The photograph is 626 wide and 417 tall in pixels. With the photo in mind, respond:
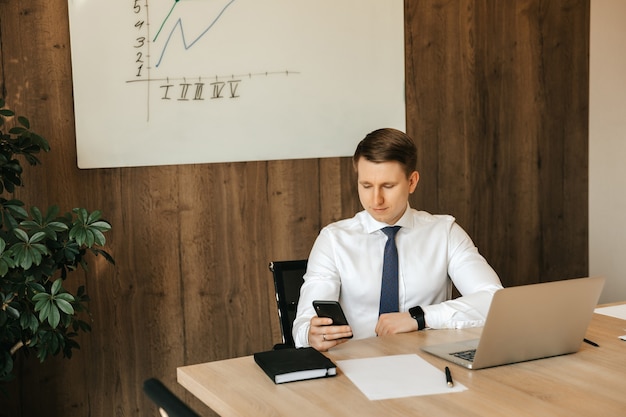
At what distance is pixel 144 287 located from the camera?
301cm

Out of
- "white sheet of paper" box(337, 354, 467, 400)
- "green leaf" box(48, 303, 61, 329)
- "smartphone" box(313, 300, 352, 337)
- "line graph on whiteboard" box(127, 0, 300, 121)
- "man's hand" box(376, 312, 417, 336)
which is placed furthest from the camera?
"line graph on whiteboard" box(127, 0, 300, 121)

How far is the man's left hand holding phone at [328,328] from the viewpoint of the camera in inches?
73.3

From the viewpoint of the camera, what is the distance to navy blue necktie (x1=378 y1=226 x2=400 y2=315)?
2.36 metres

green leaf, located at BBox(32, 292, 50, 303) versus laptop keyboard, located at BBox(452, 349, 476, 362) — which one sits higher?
green leaf, located at BBox(32, 292, 50, 303)

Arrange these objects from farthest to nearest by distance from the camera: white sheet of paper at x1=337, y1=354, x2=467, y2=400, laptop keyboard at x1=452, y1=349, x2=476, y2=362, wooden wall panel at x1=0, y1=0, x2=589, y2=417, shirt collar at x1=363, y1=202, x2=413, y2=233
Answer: wooden wall panel at x1=0, y1=0, x2=589, y2=417
shirt collar at x1=363, y1=202, x2=413, y2=233
laptop keyboard at x1=452, y1=349, x2=476, y2=362
white sheet of paper at x1=337, y1=354, x2=467, y2=400

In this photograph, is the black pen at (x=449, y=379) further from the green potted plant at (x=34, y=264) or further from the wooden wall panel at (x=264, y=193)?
the wooden wall panel at (x=264, y=193)

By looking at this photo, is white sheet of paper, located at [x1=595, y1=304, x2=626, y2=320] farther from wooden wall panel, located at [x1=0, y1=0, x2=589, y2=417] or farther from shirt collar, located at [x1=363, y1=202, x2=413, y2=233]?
wooden wall panel, located at [x1=0, y1=0, x2=589, y2=417]

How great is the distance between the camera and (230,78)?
3.11 metres

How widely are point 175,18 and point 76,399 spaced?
5.26 ft

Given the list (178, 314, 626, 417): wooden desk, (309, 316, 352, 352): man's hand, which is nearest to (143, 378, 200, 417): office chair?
(178, 314, 626, 417): wooden desk

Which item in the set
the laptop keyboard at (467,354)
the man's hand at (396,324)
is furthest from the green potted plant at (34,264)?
the laptop keyboard at (467,354)

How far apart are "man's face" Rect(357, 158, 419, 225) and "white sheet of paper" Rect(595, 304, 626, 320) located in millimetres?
729

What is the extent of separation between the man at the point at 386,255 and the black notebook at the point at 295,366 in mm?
457

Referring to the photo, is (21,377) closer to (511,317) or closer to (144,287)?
(144,287)
